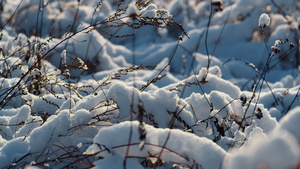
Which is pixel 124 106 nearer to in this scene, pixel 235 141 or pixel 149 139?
pixel 149 139

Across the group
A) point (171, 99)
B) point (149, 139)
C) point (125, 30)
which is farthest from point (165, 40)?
point (149, 139)

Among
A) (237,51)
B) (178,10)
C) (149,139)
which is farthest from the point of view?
(178,10)

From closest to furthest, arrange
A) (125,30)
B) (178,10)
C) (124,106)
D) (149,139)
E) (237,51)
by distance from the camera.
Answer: (149,139) < (124,106) < (237,51) < (125,30) < (178,10)

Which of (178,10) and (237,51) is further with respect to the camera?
(178,10)

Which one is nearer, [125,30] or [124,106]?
[124,106]

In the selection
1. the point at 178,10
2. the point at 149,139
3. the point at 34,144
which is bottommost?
the point at 34,144

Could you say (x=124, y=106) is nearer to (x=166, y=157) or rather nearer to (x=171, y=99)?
(x=171, y=99)

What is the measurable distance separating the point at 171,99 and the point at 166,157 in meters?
0.40

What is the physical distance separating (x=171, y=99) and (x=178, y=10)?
619cm

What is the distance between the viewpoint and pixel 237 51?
5414 millimetres

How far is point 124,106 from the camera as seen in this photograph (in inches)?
56.0

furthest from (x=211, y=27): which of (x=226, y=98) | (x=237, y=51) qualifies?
(x=226, y=98)

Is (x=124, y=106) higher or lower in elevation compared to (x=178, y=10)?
lower

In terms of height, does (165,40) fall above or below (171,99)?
above
